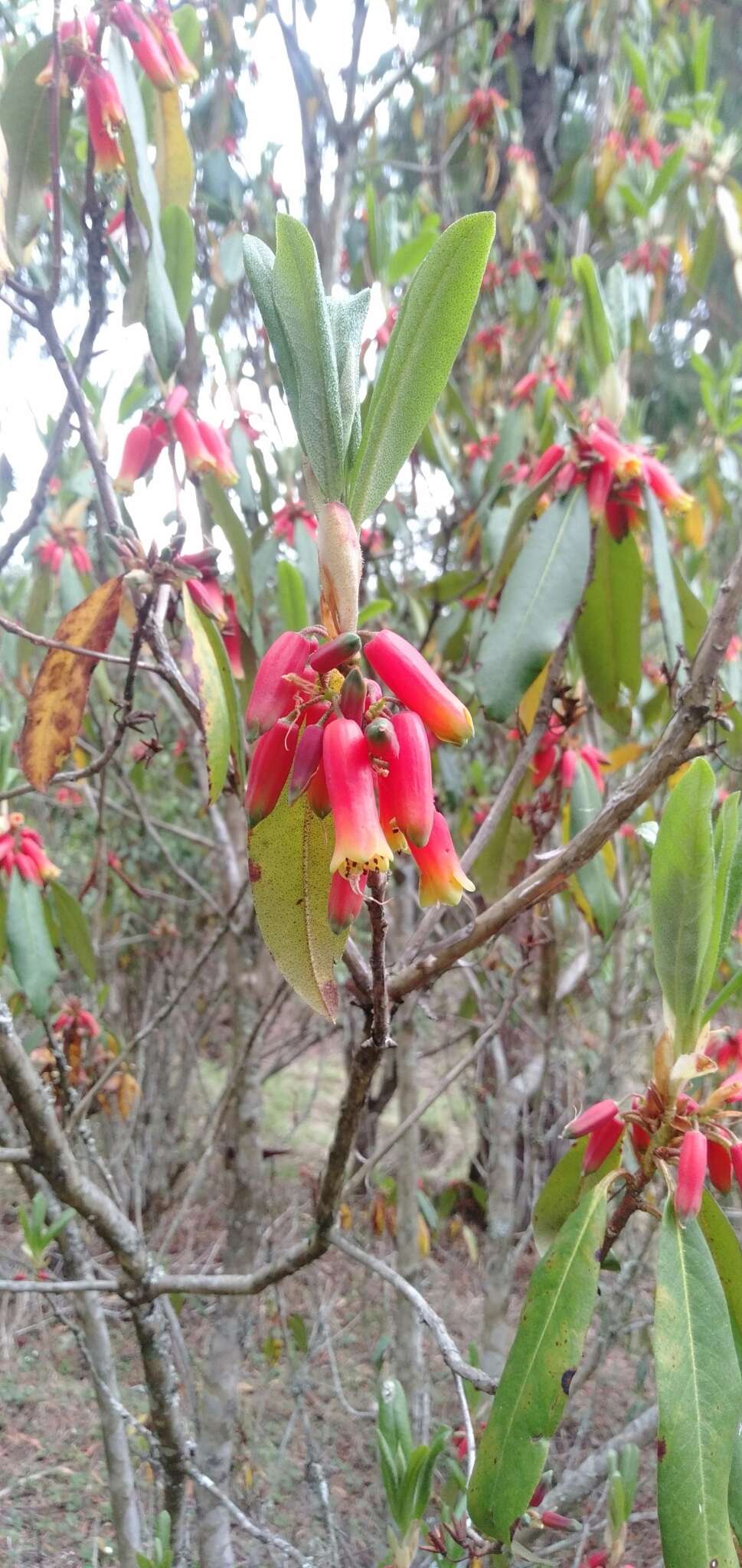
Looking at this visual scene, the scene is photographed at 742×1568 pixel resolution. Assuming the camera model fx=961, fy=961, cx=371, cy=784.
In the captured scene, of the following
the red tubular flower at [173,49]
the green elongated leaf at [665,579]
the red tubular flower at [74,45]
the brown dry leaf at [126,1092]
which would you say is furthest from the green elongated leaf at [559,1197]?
the brown dry leaf at [126,1092]

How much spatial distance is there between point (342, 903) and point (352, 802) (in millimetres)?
77

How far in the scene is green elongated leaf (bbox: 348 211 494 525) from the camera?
23.0 inches

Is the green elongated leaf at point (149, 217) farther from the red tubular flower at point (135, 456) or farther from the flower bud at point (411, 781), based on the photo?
the flower bud at point (411, 781)

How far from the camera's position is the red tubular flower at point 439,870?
2.11 ft

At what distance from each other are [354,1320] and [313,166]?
128 inches

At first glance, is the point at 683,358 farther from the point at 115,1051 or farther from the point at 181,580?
the point at 181,580

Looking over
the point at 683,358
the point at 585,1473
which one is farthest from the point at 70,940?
the point at 683,358

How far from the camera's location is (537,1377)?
2.46 ft

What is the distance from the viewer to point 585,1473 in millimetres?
1416

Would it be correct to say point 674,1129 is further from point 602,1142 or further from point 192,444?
point 192,444

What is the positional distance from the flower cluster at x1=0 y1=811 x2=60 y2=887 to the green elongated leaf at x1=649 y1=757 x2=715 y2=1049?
1166 mm

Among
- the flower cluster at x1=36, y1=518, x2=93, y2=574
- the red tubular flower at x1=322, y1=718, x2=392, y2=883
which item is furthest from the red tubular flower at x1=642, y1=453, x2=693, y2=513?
the flower cluster at x1=36, y1=518, x2=93, y2=574

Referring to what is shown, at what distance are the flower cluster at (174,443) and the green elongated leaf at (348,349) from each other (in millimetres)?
734

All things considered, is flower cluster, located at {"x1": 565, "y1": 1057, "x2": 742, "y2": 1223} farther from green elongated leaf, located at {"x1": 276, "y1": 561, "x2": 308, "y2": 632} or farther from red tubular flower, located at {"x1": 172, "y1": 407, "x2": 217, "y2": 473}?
red tubular flower, located at {"x1": 172, "y1": 407, "x2": 217, "y2": 473}
